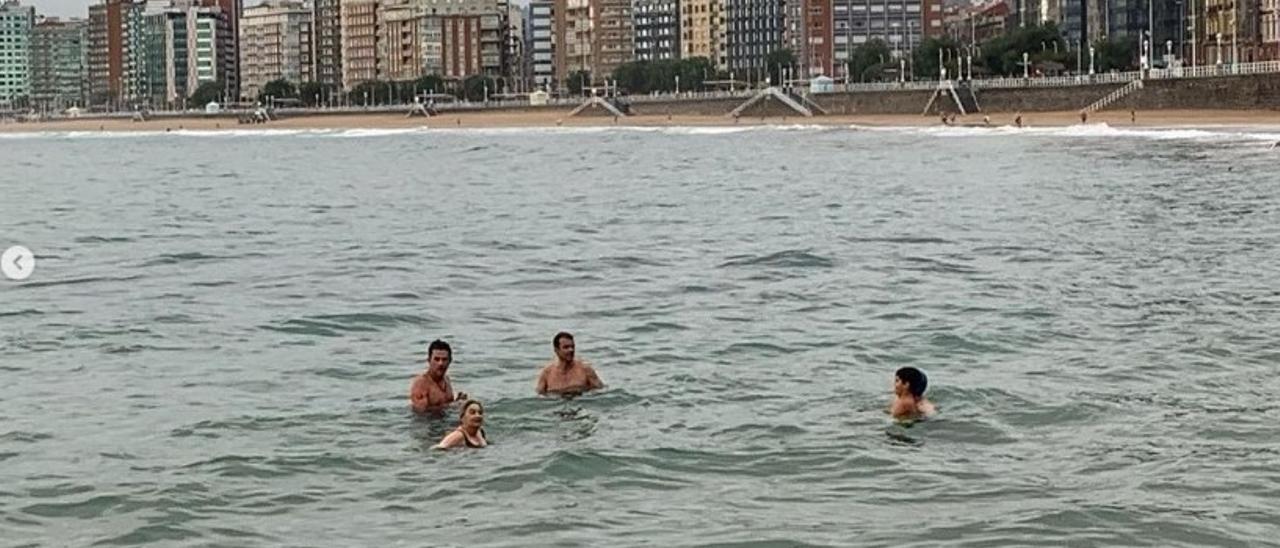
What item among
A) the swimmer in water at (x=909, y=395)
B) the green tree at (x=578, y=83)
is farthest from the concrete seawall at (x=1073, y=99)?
the swimmer in water at (x=909, y=395)

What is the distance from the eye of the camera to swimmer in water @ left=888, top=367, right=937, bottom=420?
14484mm

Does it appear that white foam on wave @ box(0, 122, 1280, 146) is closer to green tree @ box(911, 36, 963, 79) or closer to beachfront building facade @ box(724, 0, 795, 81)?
green tree @ box(911, 36, 963, 79)

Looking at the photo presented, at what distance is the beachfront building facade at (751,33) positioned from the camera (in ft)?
625

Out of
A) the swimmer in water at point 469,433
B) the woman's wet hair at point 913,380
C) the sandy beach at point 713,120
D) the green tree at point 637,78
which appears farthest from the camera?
the green tree at point 637,78

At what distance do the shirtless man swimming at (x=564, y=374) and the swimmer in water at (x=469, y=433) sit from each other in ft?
6.99

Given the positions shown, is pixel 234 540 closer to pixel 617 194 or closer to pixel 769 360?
pixel 769 360

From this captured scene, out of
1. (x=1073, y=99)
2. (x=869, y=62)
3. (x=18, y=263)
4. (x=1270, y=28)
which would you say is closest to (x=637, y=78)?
(x=869, y=62)

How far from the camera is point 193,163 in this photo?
91938 millimetres

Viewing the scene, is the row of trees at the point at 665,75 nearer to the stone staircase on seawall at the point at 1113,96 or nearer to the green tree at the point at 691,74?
the green tree at the point at 691,74

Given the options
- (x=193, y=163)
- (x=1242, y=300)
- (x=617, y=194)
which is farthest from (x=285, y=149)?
(x=1242, y=300)

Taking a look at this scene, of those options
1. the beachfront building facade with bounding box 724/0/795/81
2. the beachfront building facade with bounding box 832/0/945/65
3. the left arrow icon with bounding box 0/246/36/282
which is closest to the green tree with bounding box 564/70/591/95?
the beachfront building facade with bounding box 724/0/795/81

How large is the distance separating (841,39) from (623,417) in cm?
16969

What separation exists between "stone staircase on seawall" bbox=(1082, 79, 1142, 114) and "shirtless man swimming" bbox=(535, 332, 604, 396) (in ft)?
286

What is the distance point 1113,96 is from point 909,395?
90306 mm
